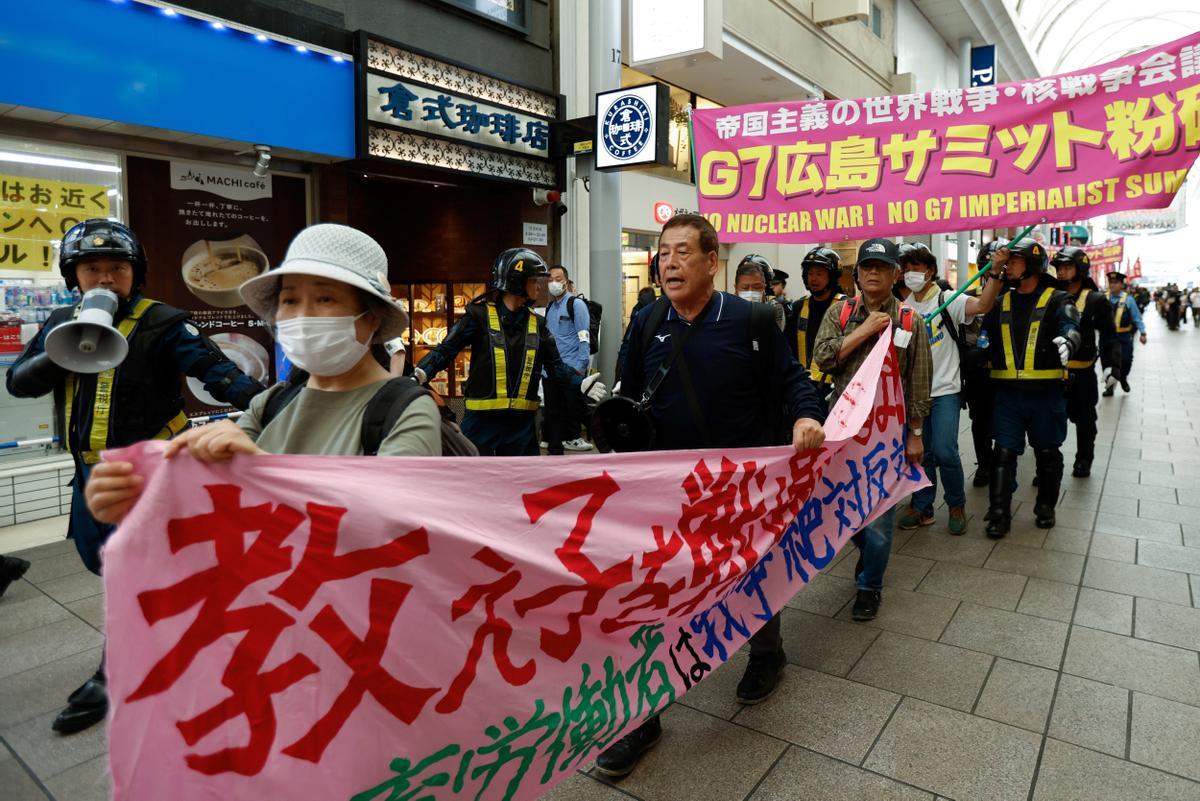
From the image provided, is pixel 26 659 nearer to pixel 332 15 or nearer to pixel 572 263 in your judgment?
pixel 332 15

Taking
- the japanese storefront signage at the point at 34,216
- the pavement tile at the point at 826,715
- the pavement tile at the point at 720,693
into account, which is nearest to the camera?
the pavement tile at the point at 826,715

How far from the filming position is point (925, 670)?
377 centimetres

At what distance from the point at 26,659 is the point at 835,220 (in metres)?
5.14

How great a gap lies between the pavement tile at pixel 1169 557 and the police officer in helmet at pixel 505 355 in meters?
4.01

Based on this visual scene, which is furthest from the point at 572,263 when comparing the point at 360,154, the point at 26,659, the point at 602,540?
the point at 602,540

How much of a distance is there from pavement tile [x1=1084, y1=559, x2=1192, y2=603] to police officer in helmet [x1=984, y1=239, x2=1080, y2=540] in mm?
811

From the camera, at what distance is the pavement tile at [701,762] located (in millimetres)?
2875

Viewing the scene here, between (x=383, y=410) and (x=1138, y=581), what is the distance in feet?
16.4

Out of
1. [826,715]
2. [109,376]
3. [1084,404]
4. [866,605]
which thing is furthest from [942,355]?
[109,376]

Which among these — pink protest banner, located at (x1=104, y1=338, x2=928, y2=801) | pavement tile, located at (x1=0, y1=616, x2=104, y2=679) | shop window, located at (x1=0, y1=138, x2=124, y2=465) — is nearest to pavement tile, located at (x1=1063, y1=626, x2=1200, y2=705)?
pink protest banner, located at (x1=104, y1=338, x2=928, y2=801)

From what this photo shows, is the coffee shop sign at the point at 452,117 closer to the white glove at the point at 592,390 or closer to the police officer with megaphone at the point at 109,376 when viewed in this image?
the police officer with megaphone at the point at 109,376

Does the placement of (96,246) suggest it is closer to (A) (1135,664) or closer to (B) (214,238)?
(B) (214,238)

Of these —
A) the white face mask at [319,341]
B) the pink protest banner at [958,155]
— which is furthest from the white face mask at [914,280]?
the white face mask at [319,341]

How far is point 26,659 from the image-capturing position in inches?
155
